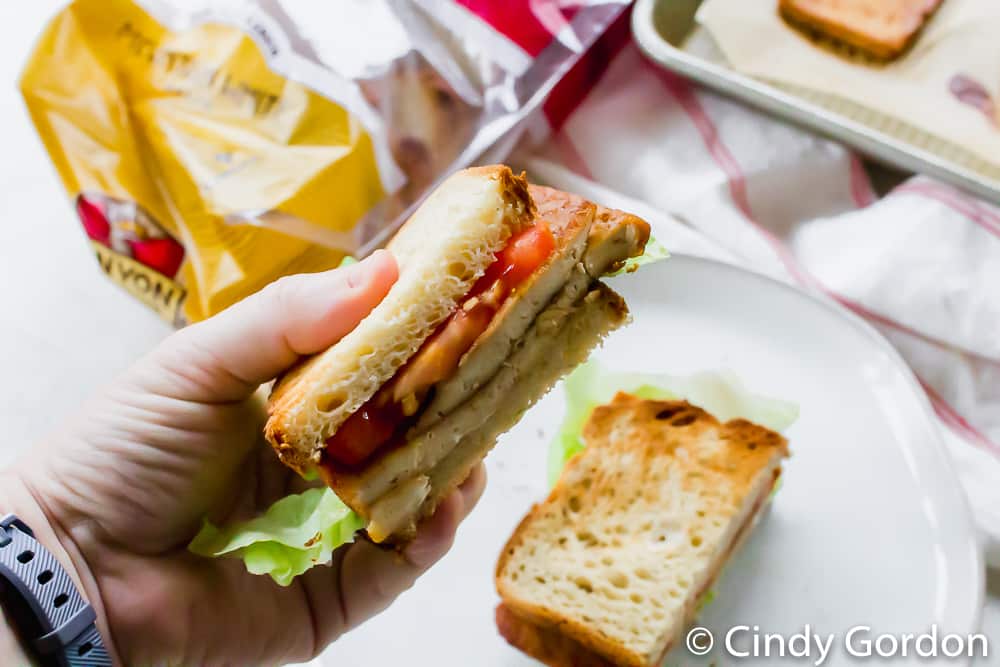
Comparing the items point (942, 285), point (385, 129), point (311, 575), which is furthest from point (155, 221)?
point (942, 285)

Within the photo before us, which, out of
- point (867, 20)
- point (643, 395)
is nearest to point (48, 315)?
point (643, 395)

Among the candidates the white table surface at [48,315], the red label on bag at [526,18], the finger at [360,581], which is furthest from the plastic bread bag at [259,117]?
the finger at [360,581]

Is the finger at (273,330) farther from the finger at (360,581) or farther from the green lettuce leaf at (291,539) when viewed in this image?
the finger at (360,581)

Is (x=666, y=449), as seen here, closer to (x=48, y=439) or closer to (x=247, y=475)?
(x=247, y=475)

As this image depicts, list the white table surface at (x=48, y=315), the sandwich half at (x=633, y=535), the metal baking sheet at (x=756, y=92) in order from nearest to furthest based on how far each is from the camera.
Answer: the sandwich half at (x=633, y=535) → the metal baking sheet at (x=756, y=92) → the white table surface at (x=48, y=315)

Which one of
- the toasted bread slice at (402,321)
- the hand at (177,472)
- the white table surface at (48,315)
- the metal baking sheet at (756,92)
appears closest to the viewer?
the toasted bread slice at (402,321)

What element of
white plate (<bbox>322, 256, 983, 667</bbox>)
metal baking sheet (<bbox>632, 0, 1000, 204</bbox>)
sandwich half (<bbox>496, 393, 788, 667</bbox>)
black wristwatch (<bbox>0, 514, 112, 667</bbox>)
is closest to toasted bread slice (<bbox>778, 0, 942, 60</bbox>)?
metal baking sheet (<bbox>632, 0, 1000, 204</bbox>)

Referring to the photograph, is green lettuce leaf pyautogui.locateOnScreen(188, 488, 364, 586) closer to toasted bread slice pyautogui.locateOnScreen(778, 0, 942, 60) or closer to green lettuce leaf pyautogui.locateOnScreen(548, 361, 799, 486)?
green lettuce leaf pyautogui.locateOnScreen(548, 361, 799, 486)

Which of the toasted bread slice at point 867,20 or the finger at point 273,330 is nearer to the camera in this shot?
the finger at point 273,330
